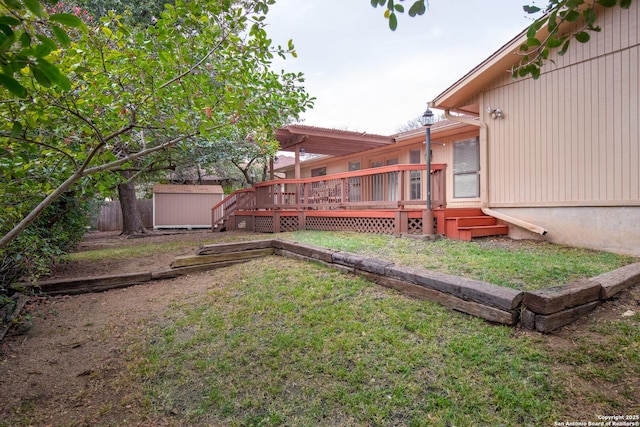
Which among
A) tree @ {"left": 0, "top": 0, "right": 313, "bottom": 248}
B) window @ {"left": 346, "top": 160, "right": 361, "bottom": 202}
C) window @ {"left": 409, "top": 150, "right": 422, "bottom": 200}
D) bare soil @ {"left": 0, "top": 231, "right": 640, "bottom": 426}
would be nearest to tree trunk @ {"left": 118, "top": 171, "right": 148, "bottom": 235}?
bare soil @ {"left": 0, "top": 231, "right": 640, "bottom": 426}

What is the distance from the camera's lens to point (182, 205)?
52.4 ft

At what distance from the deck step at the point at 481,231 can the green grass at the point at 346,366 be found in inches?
124

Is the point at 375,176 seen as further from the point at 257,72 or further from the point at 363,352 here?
the point at 363,352

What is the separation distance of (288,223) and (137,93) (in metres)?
6.98

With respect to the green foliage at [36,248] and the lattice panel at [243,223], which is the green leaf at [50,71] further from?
the lattice panel at [243,223]

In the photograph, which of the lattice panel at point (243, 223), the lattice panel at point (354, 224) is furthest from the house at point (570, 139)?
the lattice panel at point (243, 223)

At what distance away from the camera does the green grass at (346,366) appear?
2066 millimetres

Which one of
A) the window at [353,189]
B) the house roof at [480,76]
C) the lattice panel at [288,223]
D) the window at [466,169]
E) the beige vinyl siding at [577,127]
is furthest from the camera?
the lattice panel at [288,223]

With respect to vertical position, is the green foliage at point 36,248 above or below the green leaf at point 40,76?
below

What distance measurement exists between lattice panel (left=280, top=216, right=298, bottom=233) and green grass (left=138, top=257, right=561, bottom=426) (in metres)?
5.73

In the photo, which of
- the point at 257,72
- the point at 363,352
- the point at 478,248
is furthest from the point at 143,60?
the point at 478,248

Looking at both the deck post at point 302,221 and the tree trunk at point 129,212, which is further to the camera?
the tree trunk at point 129,212

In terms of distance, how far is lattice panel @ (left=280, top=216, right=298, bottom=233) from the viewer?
9.53m

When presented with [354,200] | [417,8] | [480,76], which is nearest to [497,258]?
[417,8]
